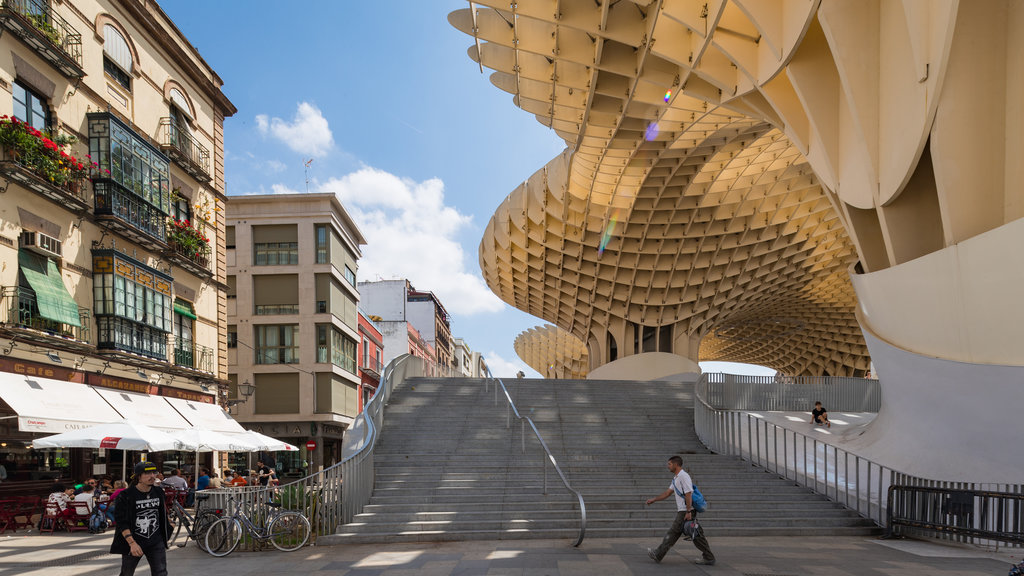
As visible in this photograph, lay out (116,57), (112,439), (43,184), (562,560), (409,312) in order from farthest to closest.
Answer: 1. (409,312)
2. (116,57)
3. (43,184)
4. (112,439)
5. (562,560)

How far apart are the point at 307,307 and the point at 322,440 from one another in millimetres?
7091

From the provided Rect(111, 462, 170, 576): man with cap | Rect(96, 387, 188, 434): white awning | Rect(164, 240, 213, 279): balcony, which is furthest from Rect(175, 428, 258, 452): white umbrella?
Rect(111, 462, 170, 576): man with cap

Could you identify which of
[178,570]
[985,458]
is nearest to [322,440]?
[178,570]

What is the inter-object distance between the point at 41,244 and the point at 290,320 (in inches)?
945

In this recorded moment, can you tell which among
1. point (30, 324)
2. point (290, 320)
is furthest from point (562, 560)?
point (290, 320)

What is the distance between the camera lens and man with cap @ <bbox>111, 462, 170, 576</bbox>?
6809 mm

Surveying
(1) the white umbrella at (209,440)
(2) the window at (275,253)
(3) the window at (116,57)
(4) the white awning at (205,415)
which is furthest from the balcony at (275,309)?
(1) the white umbrella at (209,440)

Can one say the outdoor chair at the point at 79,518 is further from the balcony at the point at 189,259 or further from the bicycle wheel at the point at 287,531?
the balcony at the point at 189,259

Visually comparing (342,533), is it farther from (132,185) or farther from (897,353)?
(132,185)

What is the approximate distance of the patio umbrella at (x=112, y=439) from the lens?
13.1 m

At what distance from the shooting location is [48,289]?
1554 centimetres

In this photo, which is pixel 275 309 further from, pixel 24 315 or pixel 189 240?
pixel 24 315

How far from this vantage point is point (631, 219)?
35531 millimetres

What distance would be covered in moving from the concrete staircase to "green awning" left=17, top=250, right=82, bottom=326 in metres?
7.33
